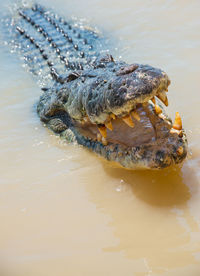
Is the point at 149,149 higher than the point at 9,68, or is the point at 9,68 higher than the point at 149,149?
the point at 149,149

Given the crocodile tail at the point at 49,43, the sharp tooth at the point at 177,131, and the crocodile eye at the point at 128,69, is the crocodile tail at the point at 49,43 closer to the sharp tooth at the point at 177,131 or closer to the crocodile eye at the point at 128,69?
the crocodile eye at the point at 128,69

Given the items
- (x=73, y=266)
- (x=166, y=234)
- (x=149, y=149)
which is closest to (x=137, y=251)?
(x=166, y=234)

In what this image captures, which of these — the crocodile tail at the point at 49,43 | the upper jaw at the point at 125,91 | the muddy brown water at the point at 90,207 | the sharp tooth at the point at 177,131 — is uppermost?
the upper jaw at the point at 125,91

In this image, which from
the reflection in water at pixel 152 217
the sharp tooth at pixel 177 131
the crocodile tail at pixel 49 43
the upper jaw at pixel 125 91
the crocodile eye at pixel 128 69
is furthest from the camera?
the crocodile tail at pixel 49 43

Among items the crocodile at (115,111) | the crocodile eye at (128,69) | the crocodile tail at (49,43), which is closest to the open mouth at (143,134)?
the crocodile at (115,111)

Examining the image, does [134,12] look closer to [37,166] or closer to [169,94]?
[169,94]

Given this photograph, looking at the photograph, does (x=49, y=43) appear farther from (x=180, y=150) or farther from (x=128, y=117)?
(x=180, y=150)

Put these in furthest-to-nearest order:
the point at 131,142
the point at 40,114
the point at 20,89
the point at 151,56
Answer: the point at 151,56, the point at 20,89, the point at 40,114, the point at 131,142

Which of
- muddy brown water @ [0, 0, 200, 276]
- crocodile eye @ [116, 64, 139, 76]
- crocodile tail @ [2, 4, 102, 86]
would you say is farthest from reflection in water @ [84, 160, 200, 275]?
crocodile tail @ [2, 4, 102, 86]
